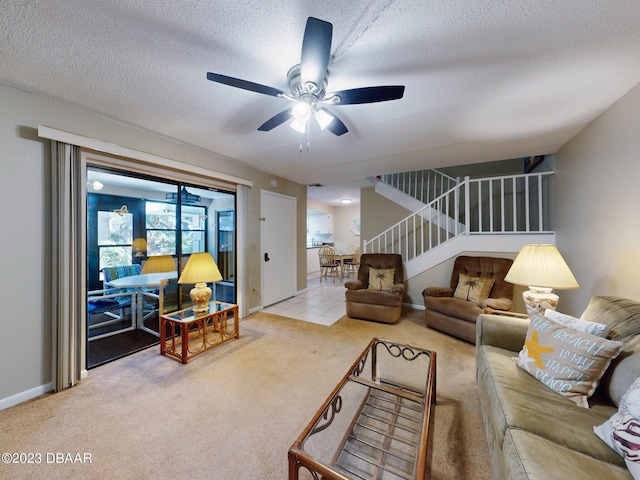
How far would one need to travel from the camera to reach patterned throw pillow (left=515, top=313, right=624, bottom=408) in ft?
4.11

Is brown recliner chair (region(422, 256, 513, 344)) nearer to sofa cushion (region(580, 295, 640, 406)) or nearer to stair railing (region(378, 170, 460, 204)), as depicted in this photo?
sofa cushion (region(580, 295, 640, 406))

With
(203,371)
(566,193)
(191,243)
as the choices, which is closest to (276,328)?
(203,371)

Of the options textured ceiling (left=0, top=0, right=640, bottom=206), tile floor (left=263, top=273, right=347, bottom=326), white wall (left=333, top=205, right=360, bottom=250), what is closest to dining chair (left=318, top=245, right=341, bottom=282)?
tile floor (left=263, top=273, right=347, bottom=326)

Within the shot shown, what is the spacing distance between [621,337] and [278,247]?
161 inches

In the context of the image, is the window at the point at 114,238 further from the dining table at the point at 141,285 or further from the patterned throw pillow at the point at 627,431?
the patterned throw pillow at the point at 627,431

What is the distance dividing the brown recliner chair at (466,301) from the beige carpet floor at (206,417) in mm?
305

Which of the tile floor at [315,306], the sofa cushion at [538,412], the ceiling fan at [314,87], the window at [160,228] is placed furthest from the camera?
the tile floor at [315,306]

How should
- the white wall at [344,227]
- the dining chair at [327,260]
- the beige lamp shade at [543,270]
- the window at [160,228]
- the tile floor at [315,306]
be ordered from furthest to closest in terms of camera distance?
the white wall at [344,227] → the dining chair at [327,260] → the tile floor at [315,306] → the window at [160,228] → the beige lamp shade at [543,270]

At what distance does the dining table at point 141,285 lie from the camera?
8.89 feet

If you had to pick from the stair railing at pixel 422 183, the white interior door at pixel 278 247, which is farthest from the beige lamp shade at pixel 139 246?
the stair railing at pixel 422 183

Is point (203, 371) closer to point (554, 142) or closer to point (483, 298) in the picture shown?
point (483, 298)

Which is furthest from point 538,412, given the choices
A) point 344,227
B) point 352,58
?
point 344,227

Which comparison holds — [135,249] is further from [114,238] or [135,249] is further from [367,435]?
[367,435]

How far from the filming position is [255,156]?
3443 mm
